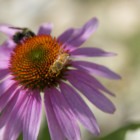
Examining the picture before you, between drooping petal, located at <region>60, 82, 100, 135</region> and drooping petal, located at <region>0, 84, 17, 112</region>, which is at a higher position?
drooping petal, located at <region>0, 84, 17, 112</region>

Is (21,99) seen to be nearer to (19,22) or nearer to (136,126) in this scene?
(136,126)

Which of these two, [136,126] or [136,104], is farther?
[136,104]

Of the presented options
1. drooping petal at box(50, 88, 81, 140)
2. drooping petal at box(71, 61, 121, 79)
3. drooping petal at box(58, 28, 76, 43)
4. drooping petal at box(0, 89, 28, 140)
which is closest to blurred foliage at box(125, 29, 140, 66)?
drooping petal at box(58, 28, 76, 43)

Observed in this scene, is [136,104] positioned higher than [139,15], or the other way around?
[139,15]

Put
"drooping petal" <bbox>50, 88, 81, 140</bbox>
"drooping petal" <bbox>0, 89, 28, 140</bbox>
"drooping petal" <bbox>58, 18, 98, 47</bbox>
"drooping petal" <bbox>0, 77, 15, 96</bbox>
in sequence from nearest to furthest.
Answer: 1. "drooping petal" <bbox>50, 88, 81, 140</bbox>
2. "drooping petal" <bbox>0, 89, 28, 140</bbox>
3. "drooping petal" <bbox>0, 77, 15, 96</bbox>
4. "drooping petal" <bbox>58, 18, 98, 47</bbox>

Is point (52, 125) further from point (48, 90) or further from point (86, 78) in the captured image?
point (86, 78)

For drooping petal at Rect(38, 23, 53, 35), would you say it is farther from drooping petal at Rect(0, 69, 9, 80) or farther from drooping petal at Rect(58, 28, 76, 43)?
drooping petal at Rect(0, 69, 9, 80)

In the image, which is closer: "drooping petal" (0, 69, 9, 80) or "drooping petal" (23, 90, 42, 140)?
"drooping petal" (23, 90, 42, 140)

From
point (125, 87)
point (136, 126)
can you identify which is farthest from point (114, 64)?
point (136, 126)
